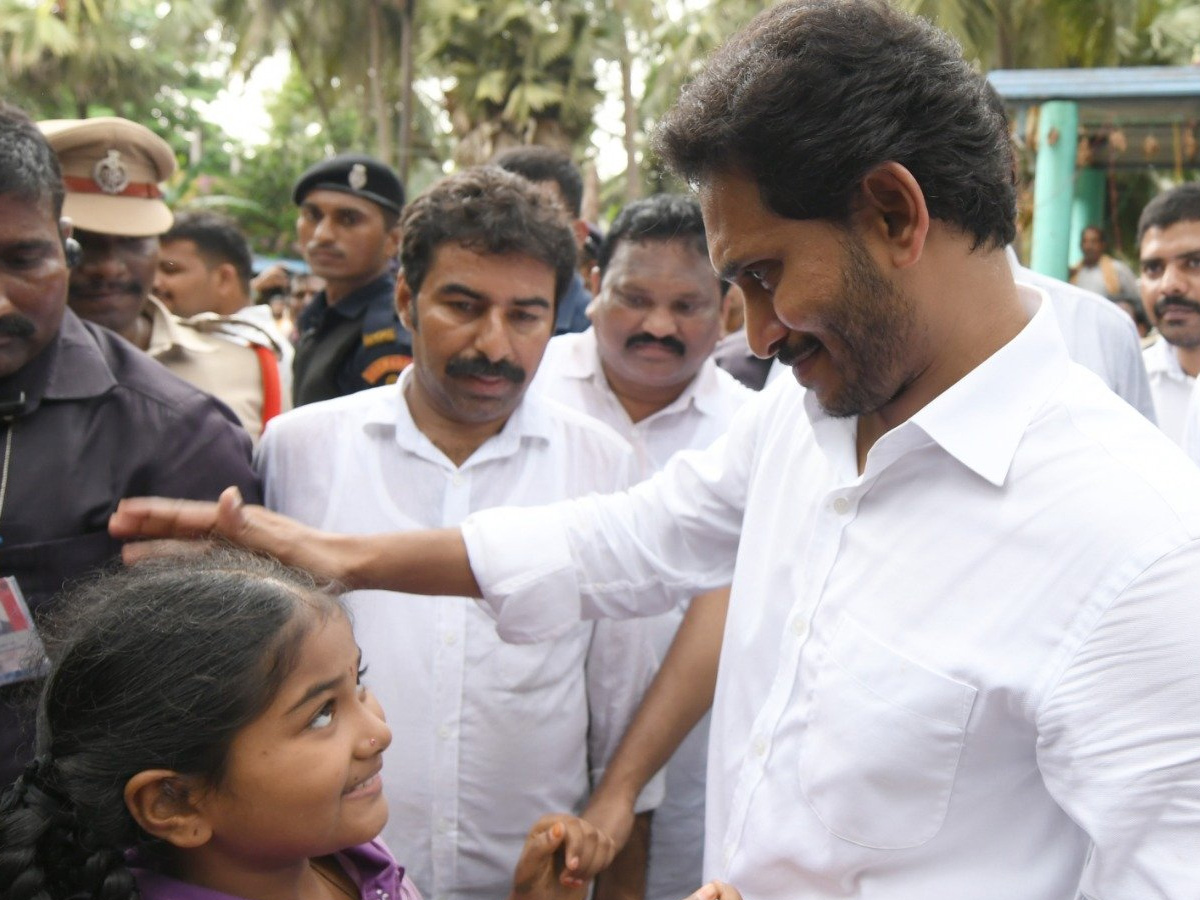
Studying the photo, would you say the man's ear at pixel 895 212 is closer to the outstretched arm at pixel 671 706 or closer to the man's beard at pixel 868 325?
the man's beard at pixel 868 325

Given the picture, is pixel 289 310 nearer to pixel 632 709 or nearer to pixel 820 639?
pixel 632 709

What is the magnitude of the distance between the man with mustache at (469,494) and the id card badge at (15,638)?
658mm

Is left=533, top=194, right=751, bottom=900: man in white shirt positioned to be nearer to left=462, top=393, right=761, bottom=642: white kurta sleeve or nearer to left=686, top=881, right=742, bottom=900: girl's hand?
left=462, top=393, right=761, bottom=642: white kurta sleeve

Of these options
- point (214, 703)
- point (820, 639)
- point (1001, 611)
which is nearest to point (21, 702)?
point (214, 703)

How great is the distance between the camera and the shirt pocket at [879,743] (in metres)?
1.49

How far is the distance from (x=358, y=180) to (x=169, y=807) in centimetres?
360

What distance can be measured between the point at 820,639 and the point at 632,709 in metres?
1.06

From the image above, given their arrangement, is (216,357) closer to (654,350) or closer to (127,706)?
(654,350)

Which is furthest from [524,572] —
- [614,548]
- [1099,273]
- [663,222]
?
[1099,273]

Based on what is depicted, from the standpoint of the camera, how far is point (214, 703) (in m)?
1.54

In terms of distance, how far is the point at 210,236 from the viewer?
5.46m

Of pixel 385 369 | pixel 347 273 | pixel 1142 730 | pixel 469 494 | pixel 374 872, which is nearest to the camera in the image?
pixel 1142 730

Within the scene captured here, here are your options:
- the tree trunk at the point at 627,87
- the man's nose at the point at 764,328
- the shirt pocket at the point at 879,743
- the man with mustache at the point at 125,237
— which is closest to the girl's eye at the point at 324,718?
the shirt pocket at the point at 879,743

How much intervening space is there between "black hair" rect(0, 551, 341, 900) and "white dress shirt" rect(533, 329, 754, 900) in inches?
55.8
